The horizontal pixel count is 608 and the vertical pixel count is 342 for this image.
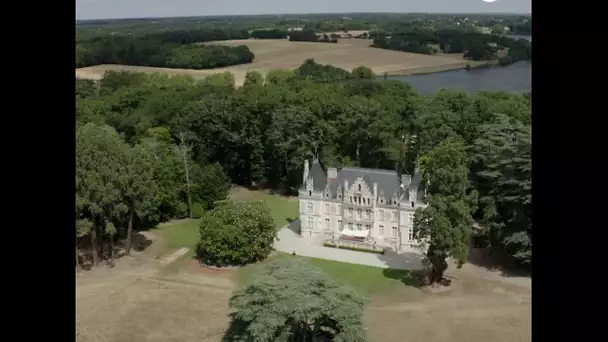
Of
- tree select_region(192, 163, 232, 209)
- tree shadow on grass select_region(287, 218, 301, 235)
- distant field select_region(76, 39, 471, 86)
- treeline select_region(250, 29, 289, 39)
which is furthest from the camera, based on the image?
treeline select_region(250, 29, 289, 39)

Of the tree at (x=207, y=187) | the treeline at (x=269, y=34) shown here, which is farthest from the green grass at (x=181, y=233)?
the treeline at (x=269, y=34)

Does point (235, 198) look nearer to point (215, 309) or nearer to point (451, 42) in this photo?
point (215, 309)

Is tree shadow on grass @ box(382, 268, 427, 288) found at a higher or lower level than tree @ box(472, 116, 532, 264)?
lower

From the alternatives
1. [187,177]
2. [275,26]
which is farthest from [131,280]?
[275,26]

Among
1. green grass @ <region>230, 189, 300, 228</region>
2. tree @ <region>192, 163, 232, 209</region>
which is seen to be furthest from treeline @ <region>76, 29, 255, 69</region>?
tree @ <region>192, 163, 232, 209</region>

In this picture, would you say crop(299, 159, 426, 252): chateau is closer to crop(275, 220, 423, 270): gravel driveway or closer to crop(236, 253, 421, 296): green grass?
crop(275, 220, 423, 270): gravel driveway
